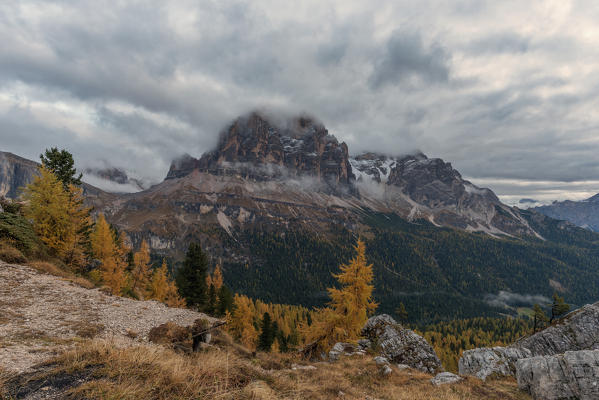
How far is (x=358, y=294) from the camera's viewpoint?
85.3 ft

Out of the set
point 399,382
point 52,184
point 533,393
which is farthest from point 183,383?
point 52,184

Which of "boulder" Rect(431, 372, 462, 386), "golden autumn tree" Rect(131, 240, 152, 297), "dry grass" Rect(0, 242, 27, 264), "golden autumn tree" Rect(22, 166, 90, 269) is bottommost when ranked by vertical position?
"golden autumn tree" Rect(131, 240, 152, 297)

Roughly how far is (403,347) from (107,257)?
3568cm

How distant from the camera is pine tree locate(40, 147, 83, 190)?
28.3m

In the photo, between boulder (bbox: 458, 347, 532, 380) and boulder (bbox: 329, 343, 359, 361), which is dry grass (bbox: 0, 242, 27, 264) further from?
boulder (bbox: 458, 347, 532, 380)

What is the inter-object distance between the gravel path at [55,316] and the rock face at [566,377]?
19.1 metres

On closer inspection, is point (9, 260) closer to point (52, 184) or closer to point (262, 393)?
point (52, 184)

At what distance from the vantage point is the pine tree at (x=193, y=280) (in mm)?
35062

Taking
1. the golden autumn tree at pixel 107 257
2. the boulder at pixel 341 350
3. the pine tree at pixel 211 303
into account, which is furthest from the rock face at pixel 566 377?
the golden autumn tree at pixel 107 257

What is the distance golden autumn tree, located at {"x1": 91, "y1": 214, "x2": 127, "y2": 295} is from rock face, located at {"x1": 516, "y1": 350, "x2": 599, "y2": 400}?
38.1 meters

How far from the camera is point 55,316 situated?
11.7 metres

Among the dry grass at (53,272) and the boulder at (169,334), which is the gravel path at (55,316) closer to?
the boulder at (169,334)

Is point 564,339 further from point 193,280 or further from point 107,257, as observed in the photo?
point 107,257

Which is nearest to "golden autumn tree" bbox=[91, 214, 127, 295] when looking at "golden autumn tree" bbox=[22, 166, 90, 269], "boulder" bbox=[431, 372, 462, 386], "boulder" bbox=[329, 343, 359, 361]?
"golden autumn tree" bbox=[22, 166, 90, 269]
